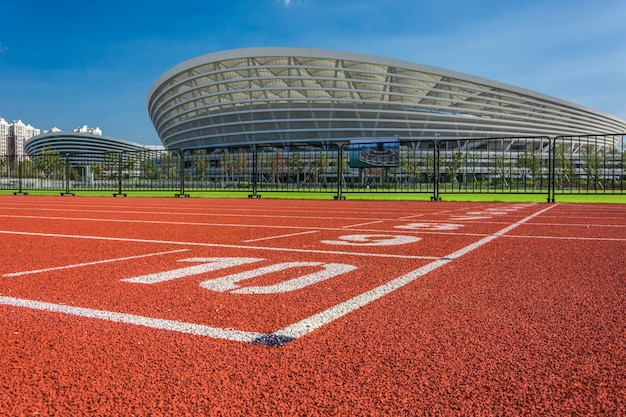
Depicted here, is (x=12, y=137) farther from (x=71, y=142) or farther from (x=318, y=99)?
(x=318, y=99)

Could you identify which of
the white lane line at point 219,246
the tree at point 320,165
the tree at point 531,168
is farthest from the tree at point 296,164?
the white lane line at point 219,246

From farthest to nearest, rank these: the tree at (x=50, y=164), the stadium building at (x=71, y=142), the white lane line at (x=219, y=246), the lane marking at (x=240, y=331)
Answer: the stadium building at (x=71, y=142), the tree at (x=50, y=164), the white lane line at (x=219, y=246), the lane marking at (x=240, y=331)

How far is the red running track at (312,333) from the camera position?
1781 mm

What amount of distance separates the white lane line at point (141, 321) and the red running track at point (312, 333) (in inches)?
0.5

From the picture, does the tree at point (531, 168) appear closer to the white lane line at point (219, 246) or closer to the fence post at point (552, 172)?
the fence post at point (552, 172)

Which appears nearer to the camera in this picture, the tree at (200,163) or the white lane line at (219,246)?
the white lane line at (219,246)

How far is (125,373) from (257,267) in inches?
98.9

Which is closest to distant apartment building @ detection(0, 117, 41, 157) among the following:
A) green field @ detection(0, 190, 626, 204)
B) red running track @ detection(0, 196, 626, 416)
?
green field @ detection(0, 190, 626, 204)

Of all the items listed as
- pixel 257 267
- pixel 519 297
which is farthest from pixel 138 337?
pixel 519 297

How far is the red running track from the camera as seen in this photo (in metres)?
1.78

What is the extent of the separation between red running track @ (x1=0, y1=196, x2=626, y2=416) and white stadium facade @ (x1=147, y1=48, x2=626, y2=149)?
234ft

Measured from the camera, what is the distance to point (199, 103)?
85.7 m

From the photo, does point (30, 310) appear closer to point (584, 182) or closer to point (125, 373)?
point (125, 373)

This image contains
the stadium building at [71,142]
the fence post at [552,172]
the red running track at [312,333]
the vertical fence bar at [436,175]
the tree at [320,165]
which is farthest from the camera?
the stadium building at [71,142]
